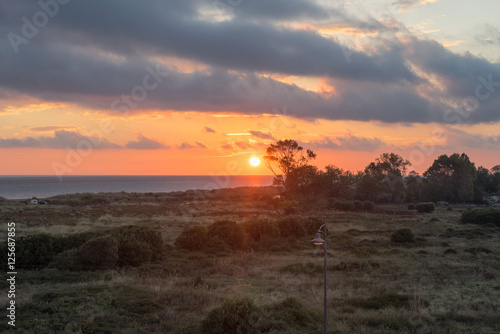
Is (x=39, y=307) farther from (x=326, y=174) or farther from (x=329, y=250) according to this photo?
(x=326, y=174)

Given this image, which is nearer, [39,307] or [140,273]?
[39,307]

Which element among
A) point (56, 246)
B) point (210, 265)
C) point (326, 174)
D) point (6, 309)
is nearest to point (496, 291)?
point (210, 265)

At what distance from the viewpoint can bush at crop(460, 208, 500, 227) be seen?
49656 mm

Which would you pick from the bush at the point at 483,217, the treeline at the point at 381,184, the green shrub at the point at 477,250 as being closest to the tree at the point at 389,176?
the treeline at the point at 381,184

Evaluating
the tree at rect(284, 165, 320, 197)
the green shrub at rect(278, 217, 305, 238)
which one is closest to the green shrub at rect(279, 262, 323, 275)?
the green shrub at rect(278, 217, 305, 238)

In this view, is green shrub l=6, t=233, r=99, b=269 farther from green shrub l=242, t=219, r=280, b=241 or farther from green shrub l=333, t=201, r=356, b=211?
green shrub l=333, t=201, r=356, b=211

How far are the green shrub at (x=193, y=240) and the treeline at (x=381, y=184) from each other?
5256cm

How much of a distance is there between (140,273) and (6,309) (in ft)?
28.6

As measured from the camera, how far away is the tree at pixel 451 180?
8938 centimetres

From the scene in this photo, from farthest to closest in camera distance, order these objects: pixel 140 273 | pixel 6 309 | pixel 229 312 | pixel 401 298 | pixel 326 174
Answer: pixel 326 174 < pixel 140 273 < pixel 401 298 < pixel 6 309 < pixel 229 312

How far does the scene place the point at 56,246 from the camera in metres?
25.2

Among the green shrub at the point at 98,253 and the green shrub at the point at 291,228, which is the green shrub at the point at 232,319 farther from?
the green shrub at the point at 291,228

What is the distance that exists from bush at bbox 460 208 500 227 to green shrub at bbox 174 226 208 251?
37.1 meters

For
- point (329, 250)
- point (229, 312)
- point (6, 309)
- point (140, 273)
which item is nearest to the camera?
point (229, 312)
